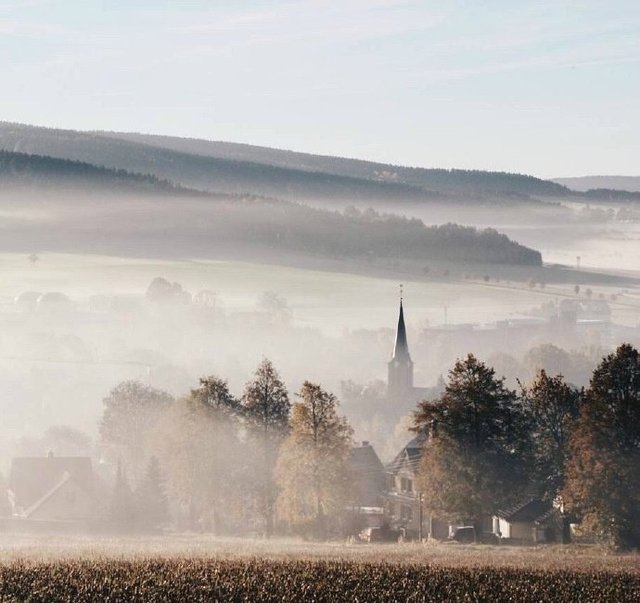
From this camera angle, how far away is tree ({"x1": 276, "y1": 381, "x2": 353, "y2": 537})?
9756 centimetres

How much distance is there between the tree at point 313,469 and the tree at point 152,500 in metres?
10.9

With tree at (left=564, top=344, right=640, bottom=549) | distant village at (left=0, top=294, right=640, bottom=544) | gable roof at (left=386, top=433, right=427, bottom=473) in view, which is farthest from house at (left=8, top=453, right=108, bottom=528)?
tree at (left=564, top=344, right=640, bottom=549)

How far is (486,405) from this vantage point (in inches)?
3804

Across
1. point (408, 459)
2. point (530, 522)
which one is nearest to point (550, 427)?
point (530, 522)

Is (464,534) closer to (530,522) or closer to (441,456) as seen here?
(441,456)

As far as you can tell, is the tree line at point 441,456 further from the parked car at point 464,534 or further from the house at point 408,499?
the house at point 408,499

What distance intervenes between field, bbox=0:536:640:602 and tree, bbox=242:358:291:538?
18.2 metres

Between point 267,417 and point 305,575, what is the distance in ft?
115

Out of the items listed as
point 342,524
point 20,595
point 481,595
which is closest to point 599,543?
point 342,524

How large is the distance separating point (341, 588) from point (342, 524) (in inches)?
1415

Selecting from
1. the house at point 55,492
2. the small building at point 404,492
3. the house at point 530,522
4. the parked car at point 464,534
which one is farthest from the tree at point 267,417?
the house at point 530,522

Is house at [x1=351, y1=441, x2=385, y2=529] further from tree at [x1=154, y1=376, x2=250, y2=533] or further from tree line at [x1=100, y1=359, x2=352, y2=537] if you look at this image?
tree at [x1=154, y1=376, x2=250, y2=533]

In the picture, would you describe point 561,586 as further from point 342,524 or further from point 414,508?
point 414,508

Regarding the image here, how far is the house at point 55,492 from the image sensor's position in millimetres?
111312
